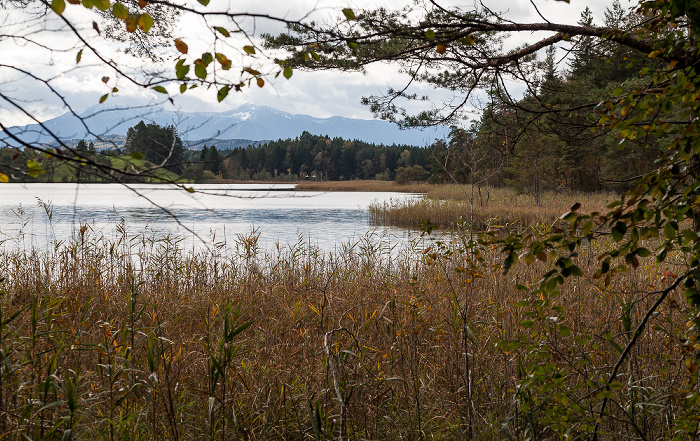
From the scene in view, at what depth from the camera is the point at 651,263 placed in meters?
6.32

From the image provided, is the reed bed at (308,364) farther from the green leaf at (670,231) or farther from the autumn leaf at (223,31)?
the autumn leaf at (223,31)

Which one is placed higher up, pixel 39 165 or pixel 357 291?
pixel 39 165

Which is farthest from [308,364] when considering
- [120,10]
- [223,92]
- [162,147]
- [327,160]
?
[327,160]

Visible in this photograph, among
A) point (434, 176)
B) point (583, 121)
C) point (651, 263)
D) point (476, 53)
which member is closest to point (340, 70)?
point (476, 53)

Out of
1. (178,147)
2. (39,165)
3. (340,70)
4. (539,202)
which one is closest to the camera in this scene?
(39,165)

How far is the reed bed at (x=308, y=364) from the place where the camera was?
96.9 inches

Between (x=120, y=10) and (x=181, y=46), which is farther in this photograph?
(x=181, y=46)

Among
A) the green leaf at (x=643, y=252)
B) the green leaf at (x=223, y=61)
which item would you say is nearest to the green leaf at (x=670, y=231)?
the green leaf at (x=643, y=252)

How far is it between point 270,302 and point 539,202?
21150mm

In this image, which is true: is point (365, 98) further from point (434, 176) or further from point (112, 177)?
point (434, 176)

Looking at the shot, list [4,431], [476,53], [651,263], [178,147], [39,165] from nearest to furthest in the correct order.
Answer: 1. [39,165]
2. [178,147]
3. [4,431]
4. [476,53]
5. [651,263]

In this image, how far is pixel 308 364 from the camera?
149 inches

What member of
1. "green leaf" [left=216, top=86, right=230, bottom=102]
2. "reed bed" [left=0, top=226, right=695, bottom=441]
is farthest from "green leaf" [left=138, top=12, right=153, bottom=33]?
"reed bed" [left=0, top=226, right=695, bottom=441]

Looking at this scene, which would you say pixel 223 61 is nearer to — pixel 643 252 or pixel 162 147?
pixel 162 147
